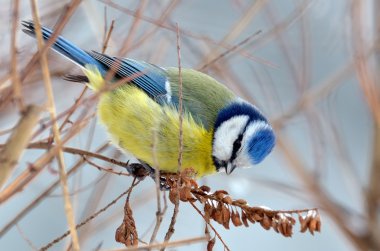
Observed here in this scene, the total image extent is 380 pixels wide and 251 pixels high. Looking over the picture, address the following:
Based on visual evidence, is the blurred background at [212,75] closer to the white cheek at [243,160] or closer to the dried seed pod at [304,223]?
the white cheek at [243,160]

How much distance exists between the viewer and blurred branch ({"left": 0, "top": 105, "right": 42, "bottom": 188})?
48.8 inches

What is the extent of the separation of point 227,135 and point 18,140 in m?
1.50

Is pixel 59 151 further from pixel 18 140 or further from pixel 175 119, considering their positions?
pixel 175 119

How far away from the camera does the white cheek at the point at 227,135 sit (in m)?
2.62

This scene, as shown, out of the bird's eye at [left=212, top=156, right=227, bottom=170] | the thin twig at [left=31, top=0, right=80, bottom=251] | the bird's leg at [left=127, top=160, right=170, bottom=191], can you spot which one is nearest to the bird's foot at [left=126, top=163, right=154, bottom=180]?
the bird's leg at [left=127, top=160, right=170, bottom=191]

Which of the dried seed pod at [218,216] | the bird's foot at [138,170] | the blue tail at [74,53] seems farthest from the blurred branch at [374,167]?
the blue tail at [74,53]

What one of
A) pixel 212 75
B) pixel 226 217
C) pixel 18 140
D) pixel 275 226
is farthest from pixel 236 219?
pixel 212 75

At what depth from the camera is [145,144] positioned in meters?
2.56

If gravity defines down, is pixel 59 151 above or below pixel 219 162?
below

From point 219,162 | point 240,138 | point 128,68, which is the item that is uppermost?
point 128,68

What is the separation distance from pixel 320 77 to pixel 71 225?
14.3ft

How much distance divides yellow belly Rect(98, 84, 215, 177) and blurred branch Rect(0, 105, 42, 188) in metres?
1.23

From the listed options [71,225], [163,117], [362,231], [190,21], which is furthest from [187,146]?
[190,21]

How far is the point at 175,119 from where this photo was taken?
2.61 meters
